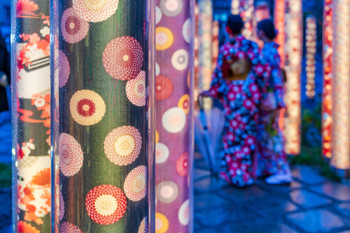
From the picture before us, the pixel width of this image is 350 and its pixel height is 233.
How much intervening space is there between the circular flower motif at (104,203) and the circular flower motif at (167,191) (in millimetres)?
476

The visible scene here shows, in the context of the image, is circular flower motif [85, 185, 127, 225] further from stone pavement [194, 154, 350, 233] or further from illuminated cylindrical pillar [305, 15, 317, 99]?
illuminated cylindrical pillar [305, 15, 317, 99]

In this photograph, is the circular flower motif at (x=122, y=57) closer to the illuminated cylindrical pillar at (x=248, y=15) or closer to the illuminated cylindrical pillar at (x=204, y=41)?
the illuminated cylindrical pillar at (x=248, y=15)

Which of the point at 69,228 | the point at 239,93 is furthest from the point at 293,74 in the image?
the point at 69,228

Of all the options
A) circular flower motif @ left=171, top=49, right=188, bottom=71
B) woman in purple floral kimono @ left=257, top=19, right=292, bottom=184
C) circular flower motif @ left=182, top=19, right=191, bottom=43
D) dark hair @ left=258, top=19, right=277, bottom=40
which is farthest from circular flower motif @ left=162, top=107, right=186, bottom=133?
dark hair @ left=258, top=19, right=277, bottom=40

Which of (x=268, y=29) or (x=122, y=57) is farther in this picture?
(x=268, y=29)

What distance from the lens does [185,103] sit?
140 cm

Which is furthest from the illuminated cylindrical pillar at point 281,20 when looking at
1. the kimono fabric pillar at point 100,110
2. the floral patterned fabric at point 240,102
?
the kimono fabric pillar at point 100,110

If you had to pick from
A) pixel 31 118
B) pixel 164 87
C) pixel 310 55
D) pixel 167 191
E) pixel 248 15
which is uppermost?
pixel 248 15

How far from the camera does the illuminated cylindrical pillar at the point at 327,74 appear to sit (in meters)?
4.60

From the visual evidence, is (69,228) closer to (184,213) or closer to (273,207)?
(184,213)

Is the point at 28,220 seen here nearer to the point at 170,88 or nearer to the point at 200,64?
the point at 170,88

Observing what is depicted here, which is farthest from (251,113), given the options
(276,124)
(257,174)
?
(257,174)

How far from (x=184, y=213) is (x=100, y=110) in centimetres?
67

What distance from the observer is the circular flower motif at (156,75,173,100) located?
4.47 feet
